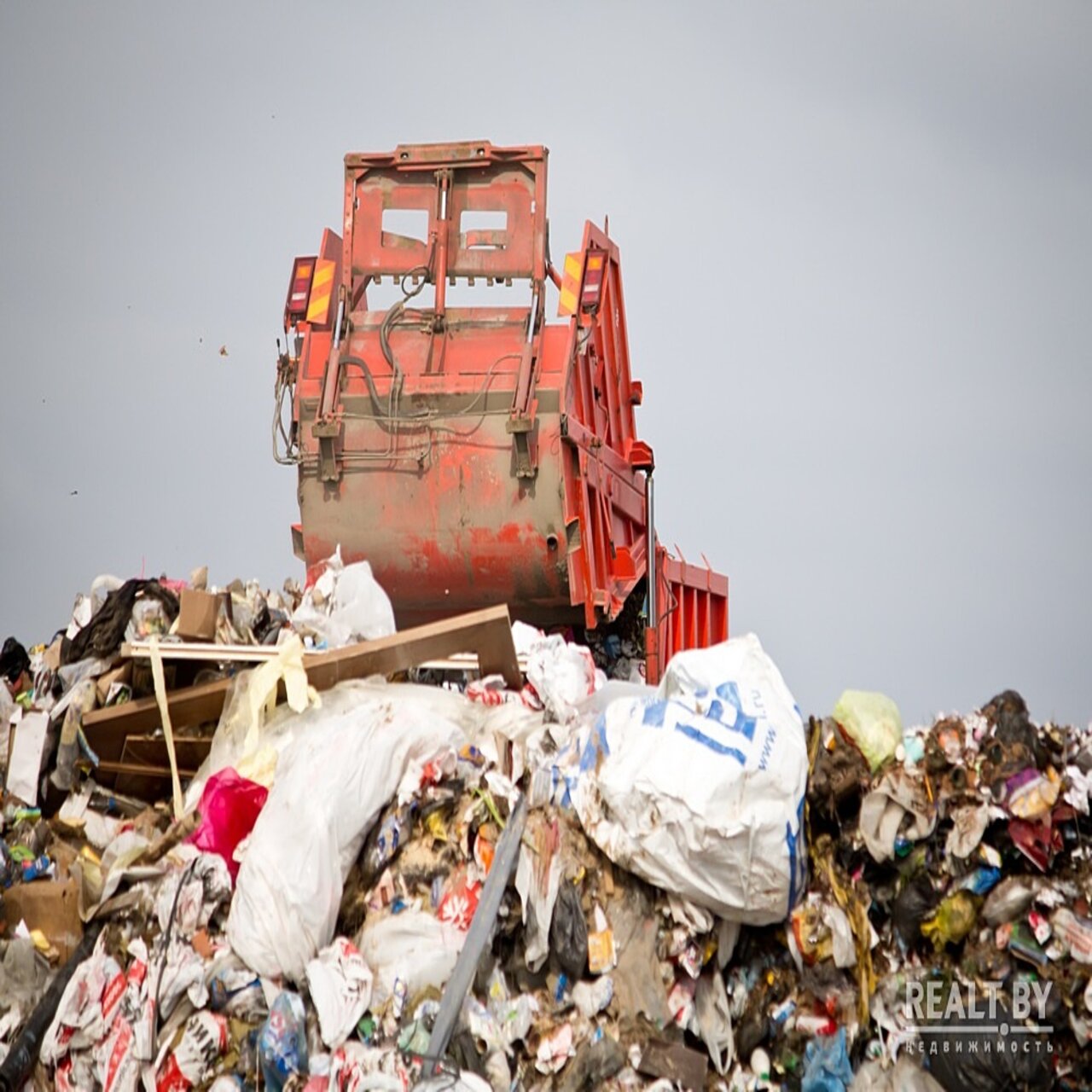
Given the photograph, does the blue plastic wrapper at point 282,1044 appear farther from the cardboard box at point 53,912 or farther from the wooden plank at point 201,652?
the wooden plank at point 201,652

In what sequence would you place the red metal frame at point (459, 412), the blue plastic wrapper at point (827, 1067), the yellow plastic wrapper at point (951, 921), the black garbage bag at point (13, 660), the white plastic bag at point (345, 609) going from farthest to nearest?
the red metal frame at point (459, 412), the black garbage bag at point (13, 660), the white plastic bag at point (345, 609), the yellow plastic wrapper at point (951, 921), the blue plastic wrapper at point (827, 1067)

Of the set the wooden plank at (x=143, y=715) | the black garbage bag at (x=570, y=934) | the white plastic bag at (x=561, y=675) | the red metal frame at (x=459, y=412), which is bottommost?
the black garbage bag at (x=570, y=934)

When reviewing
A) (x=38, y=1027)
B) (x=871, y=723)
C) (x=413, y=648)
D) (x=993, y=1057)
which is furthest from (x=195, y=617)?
(x=993, y=1057)

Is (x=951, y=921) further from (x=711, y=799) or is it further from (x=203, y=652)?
(x=203, y=652)

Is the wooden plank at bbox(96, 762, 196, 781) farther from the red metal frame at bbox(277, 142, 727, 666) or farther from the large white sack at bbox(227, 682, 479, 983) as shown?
the red metal frame at bbox(277, 142, 727, 666)

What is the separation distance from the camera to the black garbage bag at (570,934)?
5012 millimetres

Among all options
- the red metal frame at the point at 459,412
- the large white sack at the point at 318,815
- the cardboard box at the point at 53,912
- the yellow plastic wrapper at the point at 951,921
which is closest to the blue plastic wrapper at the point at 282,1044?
the large white sack at the point at 318,815

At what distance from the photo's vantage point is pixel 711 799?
16.3 feet

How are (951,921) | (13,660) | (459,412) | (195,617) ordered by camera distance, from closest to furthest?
(951,921) → (195,617) → (13,660) → (459,412)

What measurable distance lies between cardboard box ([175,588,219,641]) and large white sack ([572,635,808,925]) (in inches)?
68.9

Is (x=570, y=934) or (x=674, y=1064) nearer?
(x=674, y=1064)

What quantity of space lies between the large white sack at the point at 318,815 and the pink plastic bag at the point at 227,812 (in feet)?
0.35

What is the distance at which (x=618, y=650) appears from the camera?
8227 mm

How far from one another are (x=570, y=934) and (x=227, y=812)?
1.27m
